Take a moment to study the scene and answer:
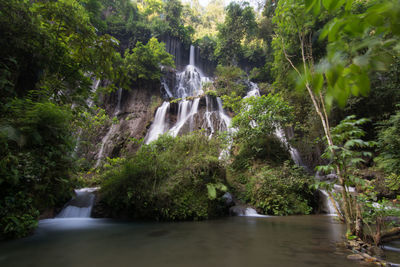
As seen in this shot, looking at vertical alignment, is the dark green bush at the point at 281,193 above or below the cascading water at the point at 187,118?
below

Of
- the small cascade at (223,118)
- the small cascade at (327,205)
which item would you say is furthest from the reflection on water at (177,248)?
the small cascade at (223,118)

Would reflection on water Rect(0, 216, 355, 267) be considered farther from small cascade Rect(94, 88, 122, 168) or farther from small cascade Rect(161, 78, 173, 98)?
small cascade Rect(161, 78, 173, 98)

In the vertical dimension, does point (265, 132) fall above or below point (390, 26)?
above

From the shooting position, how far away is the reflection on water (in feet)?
8.14

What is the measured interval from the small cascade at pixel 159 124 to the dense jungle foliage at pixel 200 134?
194 inches

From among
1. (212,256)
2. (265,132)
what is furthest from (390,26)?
(265,132)

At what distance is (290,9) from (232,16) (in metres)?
21.4

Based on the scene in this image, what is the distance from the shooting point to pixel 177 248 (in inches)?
119

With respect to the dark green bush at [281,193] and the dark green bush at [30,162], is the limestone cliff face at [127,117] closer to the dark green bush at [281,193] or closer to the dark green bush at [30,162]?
the dark green bush at [281,193]

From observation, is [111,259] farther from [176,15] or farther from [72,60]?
[176,15]

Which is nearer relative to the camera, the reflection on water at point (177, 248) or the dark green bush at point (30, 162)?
the reflection on water at point (177, 248)

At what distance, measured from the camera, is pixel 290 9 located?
382cm

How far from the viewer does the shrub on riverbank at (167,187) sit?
5527 millimetres

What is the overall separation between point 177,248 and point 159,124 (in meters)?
13.2
